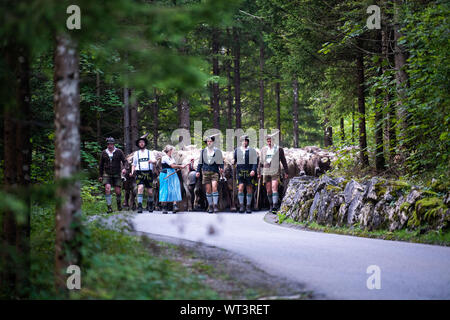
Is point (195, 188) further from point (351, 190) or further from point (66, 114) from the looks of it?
point (66, 114)

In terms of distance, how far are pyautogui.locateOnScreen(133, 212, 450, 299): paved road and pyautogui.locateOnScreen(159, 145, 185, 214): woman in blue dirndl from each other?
18.4ft

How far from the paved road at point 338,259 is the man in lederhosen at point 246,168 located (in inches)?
212

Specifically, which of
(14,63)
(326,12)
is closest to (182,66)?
(14,63)

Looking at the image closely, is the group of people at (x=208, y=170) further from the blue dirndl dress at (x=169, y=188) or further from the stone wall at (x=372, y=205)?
the stone wall at (x=372, y=205)

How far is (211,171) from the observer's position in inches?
701

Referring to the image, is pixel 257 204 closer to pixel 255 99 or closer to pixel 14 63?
pixel 14 63

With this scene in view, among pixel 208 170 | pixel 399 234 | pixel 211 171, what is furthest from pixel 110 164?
pixel 399 234

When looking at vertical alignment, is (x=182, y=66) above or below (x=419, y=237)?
above

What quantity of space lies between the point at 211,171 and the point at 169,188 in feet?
5.26

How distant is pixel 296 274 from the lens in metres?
6.96

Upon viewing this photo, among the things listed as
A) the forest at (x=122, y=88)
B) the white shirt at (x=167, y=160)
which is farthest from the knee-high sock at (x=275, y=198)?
the white shirt at (x=167, y=160)

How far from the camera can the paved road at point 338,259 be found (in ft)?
19.9
